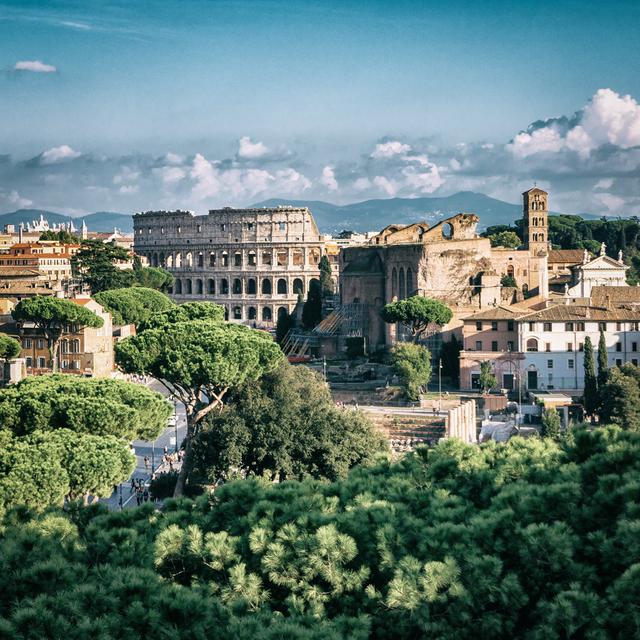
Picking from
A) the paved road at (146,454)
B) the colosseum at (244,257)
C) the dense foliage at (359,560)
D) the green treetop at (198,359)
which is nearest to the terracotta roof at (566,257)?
the colosseum at (244,257)

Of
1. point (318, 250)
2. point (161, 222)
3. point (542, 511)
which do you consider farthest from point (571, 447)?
point (161, 222)

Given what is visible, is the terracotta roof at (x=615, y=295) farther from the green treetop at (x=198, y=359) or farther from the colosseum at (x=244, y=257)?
the colosseum at (x=244, y=257)

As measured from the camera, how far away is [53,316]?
127 ft

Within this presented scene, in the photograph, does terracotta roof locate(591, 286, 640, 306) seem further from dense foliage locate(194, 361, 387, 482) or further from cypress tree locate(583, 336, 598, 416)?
dense foliage locate(194, 361, 387, 482)

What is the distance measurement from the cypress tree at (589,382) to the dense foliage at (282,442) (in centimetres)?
1017

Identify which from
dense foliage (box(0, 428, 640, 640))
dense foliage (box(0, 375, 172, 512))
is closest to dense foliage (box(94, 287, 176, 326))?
dense foliage (box(0, 375, 172, 512))

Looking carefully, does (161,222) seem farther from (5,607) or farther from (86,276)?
(5,607)

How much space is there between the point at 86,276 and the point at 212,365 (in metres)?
41.3

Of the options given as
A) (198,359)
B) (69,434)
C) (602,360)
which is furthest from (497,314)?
(69,434)

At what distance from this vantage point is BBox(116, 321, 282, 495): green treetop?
2586cm

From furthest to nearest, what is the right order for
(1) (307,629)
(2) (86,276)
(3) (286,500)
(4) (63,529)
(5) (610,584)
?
(2) (86,276) < (3) (286,500) < (4) (63,529) < (5) (610,584) < (1) (307,629)

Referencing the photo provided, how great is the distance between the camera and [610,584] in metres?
9.52

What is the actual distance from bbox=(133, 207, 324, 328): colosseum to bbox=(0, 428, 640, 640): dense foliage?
66132 mm

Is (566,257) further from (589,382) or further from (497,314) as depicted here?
(589,382)
